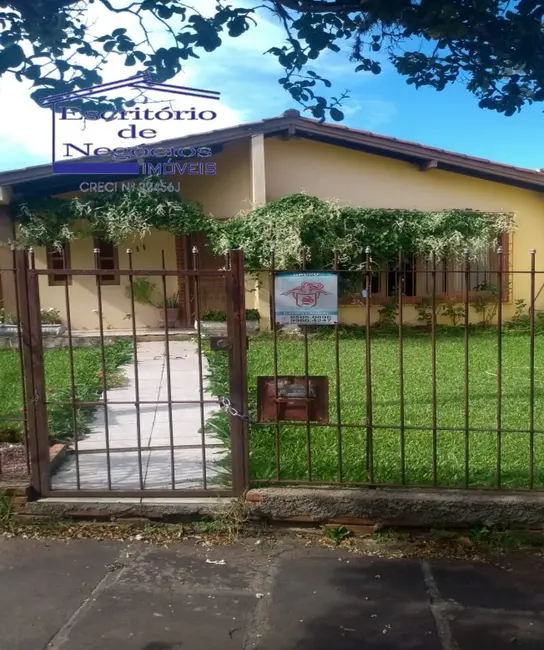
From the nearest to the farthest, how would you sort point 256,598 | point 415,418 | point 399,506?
point 256,598 < point 399,506 < point 415,418

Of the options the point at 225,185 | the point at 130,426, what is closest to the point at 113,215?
the point at 225,185

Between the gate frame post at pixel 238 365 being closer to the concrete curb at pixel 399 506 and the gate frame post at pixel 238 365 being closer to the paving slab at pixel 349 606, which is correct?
the concrete curb at pixel 399 506

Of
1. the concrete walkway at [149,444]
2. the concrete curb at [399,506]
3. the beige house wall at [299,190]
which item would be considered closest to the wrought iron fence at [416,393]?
the concrete curb at [399,506]

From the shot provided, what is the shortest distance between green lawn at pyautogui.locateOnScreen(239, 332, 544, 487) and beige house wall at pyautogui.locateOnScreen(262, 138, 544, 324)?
150 inches

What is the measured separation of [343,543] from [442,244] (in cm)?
955

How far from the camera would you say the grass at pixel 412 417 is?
4504 millimetres

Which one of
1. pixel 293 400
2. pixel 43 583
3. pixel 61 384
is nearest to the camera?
pixel 43 583

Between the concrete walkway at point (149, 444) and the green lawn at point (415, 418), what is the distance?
1.62ft

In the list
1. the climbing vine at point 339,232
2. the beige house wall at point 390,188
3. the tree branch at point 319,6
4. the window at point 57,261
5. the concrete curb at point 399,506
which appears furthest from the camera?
the beige house wall at point 390,188

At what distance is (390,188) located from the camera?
44.0 feet

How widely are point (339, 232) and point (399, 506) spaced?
8817 millimetres

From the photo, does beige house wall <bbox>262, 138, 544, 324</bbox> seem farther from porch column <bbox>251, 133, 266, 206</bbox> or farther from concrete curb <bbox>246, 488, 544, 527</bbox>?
concrete curb <bbox>246, 488, 544, 527</bbox>

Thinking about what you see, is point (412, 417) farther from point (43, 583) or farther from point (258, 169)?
point (258, 169)

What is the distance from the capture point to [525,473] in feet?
14.6
